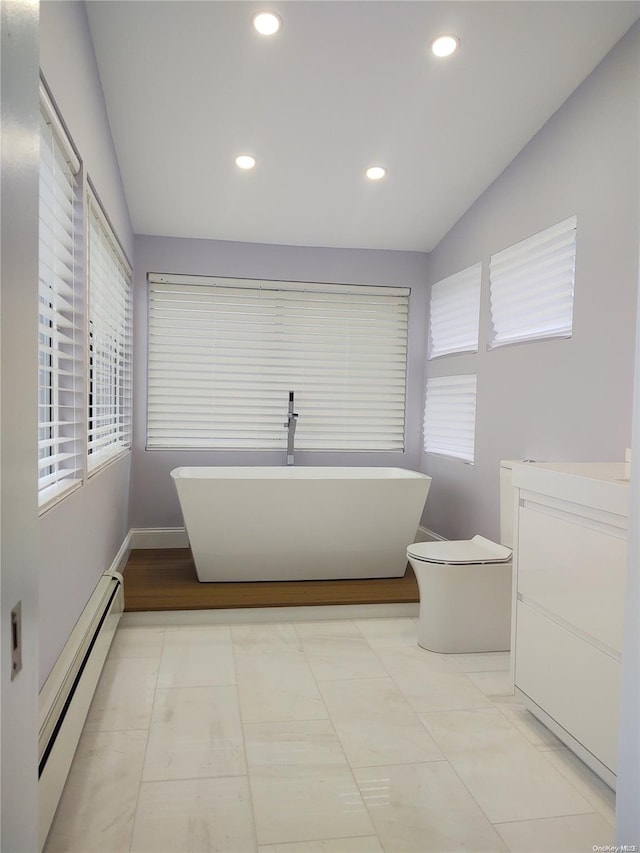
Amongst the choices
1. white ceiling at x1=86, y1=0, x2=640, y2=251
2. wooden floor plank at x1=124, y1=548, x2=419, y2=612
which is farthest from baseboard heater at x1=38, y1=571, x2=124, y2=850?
white ceiling at x1=86, y1=0, x2=640, y2=251

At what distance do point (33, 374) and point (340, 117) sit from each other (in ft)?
10.4

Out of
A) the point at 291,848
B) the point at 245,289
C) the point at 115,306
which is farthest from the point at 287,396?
the point at 291,848

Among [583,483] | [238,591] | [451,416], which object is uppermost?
[451,416]

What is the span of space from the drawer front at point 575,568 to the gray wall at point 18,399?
1.62 metres

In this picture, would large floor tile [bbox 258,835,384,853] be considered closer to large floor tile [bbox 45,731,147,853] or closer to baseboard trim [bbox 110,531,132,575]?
large floor tile [bbox 45,731,147,853]

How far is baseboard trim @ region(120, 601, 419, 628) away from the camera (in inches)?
137

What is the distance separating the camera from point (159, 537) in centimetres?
485

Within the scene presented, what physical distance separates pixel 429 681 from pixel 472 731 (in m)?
0.44

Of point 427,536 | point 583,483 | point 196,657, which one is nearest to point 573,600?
point 583,483

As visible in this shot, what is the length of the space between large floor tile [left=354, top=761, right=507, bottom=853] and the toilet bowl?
1036 millimetres

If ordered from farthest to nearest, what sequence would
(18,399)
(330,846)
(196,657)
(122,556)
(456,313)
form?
(456,313) < (122,556) < (196,657) < (330,846) < (18,399)

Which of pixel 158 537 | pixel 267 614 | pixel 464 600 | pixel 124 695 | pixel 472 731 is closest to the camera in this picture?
pixel 472 731

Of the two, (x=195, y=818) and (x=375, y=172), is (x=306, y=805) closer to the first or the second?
(x=195, y=818)

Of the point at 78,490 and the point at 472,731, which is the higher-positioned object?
the point at 78,490
